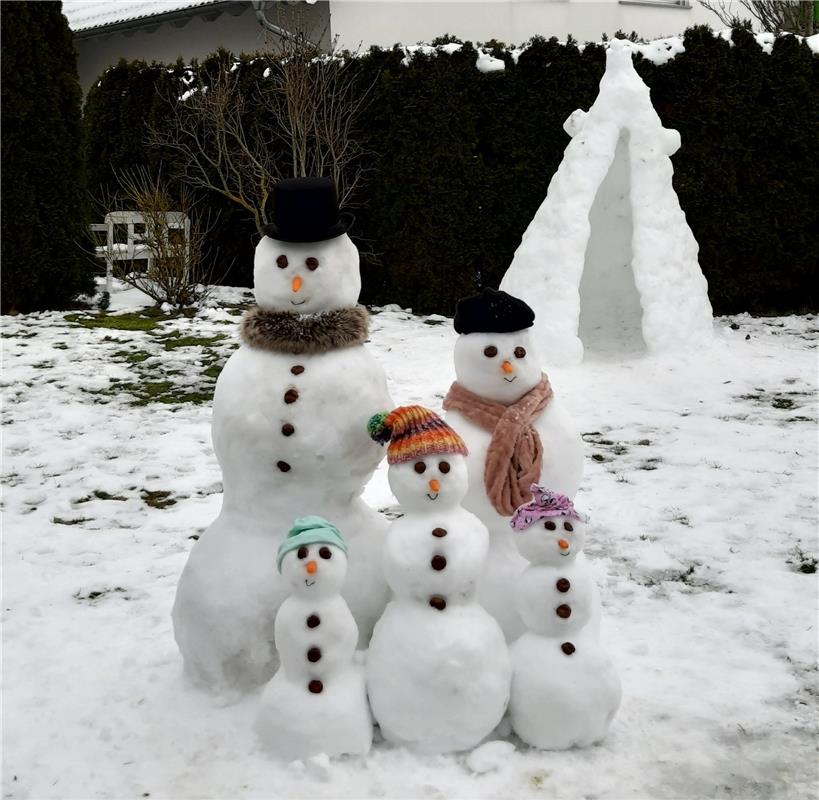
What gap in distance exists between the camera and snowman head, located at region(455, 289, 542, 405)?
2818 mm

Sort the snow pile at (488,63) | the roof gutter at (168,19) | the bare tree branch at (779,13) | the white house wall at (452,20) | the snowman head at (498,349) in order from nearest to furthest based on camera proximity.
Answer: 1. the snowman head at (498,349)
2. the snow pile at (488,63)
3. the white house wall at (452,20)
4. the roof gutter at (168,19)
5. the bare tree branch at (779,13)

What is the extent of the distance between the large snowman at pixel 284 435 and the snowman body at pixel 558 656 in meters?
0.53

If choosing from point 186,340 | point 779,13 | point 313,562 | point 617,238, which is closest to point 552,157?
point 617,238

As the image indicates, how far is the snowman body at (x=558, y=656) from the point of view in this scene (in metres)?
2.52

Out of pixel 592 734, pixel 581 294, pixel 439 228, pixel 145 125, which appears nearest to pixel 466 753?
pixel 592 734

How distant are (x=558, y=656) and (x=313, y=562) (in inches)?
29.7

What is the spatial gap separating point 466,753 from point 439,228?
24.3 ft

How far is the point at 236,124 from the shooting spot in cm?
1024

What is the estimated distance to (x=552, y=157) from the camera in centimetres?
892

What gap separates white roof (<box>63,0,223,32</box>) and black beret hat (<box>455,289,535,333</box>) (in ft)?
41.8

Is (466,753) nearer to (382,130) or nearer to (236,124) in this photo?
(382,130)

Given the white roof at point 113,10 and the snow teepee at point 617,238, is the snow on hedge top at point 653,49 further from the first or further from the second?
the white roof at point 113,10

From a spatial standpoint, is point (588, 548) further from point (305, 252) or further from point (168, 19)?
point (168, 19)

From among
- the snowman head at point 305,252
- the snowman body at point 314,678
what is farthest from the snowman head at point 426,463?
the snowman head at point 305,252
